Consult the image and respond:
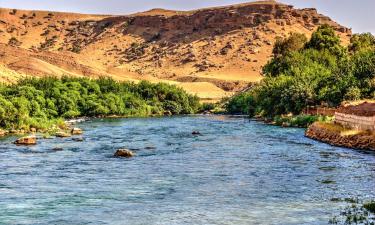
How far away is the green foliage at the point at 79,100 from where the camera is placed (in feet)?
214

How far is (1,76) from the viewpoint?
108 meters

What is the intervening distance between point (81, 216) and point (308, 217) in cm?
876

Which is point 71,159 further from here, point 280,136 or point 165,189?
point 280,136

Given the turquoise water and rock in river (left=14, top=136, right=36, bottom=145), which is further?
rock in river (left=14, top=136, right=36, bottom=145)

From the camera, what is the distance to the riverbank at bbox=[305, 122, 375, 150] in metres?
48.7

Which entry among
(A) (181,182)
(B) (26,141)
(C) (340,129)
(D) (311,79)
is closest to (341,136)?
(C) (340,129)

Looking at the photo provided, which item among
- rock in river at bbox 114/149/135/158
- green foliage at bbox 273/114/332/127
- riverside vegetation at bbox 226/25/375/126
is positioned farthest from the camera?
riverside vegetation at bbox 226/25/375/126

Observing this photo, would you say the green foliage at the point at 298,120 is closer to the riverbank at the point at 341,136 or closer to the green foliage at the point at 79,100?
the riverbank at the point at 341,136

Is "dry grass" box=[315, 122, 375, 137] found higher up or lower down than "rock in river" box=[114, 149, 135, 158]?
higher up

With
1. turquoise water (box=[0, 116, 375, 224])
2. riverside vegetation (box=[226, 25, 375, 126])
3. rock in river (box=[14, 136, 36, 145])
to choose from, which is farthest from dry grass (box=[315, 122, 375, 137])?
rock in river (box=[14, 136, 36, 145])

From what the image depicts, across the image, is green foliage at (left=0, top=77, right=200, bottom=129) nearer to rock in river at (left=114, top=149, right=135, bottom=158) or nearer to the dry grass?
rock in river at (left=114, top=149, right=135, bottom=158)

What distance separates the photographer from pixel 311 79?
→ 84.4 m

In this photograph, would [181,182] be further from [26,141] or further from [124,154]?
[26,141]

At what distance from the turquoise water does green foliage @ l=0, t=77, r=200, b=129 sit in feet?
44.8
